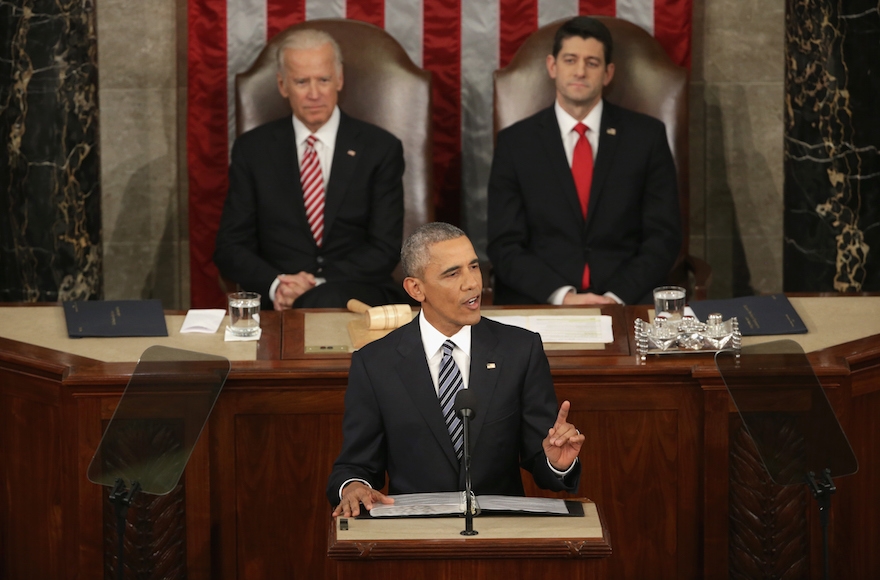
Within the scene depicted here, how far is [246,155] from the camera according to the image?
210 inches

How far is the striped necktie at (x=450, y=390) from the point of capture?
308 cm

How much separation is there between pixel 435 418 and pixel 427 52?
3.18 meters

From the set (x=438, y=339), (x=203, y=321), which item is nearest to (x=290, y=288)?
(x=203, y=321)

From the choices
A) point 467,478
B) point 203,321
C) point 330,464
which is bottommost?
point 330,464

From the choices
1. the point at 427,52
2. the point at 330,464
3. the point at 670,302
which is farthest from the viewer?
the point at 427,52

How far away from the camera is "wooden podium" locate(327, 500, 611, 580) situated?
2.57 metres

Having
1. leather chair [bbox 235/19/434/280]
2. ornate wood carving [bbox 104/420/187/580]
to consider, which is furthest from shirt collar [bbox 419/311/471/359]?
leather chair [bbox 235/19/434/280]

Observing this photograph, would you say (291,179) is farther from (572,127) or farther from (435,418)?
(435,418)

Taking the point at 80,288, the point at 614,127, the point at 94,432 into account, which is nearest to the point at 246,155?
the point at 80,288

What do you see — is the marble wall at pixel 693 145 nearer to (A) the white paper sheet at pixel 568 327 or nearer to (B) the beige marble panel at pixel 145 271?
(B) the beige marble panel at pixel 145 271

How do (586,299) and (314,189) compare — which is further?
(314,189)

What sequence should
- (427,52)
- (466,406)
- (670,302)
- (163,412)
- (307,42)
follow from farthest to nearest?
(427,52), (307,42), (670,302), (163,412), (466,406)

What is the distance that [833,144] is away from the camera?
213 inches

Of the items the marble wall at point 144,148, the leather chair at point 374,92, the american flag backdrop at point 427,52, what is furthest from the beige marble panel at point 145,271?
the leather chair at point 374,92
